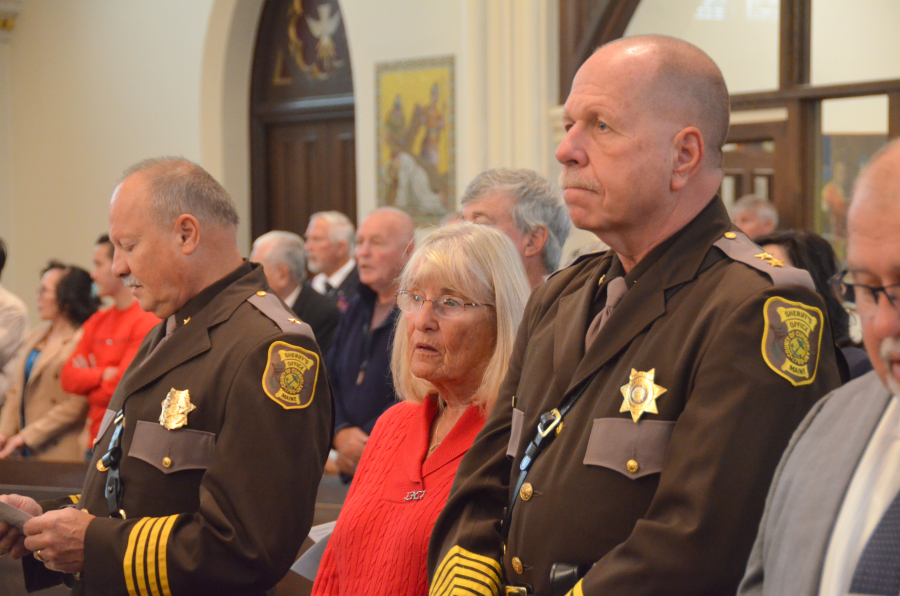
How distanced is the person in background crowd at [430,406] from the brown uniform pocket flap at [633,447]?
617mm

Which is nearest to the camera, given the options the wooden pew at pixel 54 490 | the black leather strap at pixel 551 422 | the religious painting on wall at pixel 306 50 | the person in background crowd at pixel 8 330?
the black leather strap at pixel 551 422

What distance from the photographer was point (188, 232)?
2404 mm

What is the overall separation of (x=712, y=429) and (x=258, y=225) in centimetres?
778

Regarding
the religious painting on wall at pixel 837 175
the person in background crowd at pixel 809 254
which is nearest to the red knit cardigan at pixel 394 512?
the person in background crowd at pixel 809 254

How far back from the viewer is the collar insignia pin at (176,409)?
7.25ft

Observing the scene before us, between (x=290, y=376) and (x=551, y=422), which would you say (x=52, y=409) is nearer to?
(x=290, y=376)

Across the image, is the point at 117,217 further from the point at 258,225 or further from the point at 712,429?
the point at 258,225

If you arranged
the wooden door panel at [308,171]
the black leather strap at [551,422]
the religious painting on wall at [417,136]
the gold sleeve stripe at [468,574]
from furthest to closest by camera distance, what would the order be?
1. the wooden door panel at [308,171]
2. the religious painting on wall at [417,136]
3. the gold sleeve stripe at [468,574]
4. the black leather strap at [551,422]

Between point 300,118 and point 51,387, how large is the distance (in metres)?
4.24

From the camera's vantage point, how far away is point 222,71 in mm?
8562

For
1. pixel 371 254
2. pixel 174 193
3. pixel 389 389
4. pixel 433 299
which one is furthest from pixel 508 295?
pixel 371 254

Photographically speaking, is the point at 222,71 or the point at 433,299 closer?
the point at 433,299

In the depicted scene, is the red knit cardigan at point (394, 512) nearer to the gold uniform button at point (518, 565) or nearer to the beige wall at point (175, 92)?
the gold uniform button at point (518, 565)

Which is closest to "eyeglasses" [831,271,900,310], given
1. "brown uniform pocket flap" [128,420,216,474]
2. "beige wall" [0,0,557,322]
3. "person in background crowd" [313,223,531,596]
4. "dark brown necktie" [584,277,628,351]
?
"dark brown necktie" [584,277,628,351]
